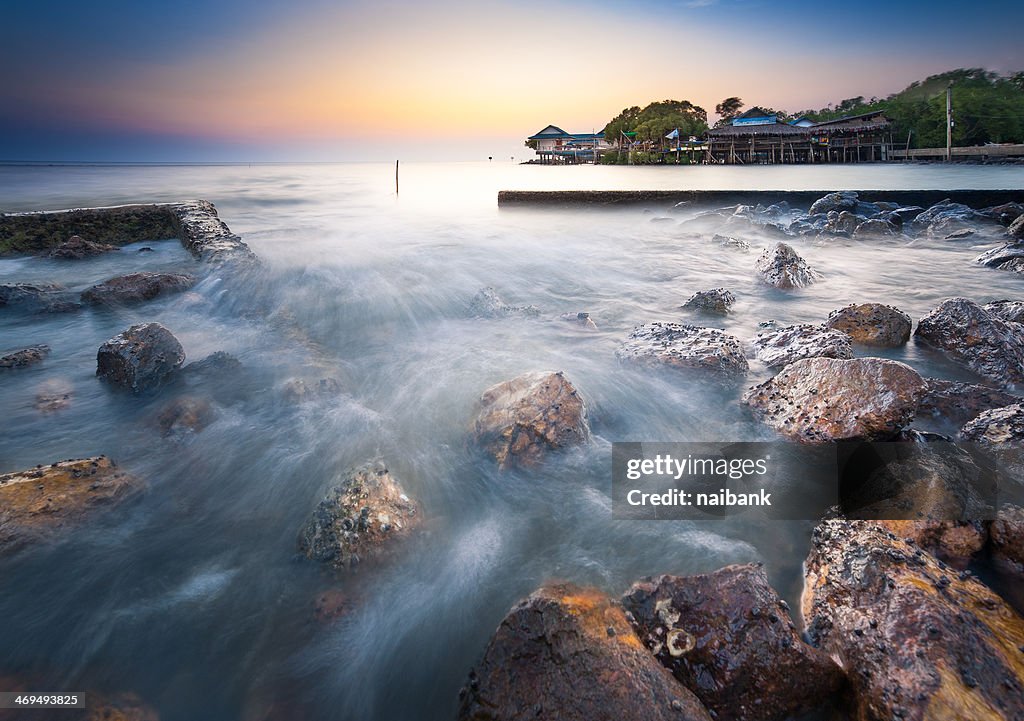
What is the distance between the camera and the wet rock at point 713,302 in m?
6.20

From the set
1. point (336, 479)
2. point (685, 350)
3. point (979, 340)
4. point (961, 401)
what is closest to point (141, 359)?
point (336, 479)

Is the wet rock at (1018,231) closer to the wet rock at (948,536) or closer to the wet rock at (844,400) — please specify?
the wet rock at (844,400)

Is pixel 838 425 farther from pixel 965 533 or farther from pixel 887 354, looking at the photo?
pixel 887 354

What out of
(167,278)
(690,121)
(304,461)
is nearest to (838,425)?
(304,461)

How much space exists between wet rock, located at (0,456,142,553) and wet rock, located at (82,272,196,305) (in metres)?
4.92

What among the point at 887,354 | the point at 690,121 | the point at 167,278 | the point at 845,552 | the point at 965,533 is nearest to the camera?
the point at 845,552

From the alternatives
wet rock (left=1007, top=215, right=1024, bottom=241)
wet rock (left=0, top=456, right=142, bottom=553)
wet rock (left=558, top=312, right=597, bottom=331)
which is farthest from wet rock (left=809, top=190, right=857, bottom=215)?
wet rock (left=0, top=456, right=142, bottom=553)

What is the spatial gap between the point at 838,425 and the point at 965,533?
0.74 metres

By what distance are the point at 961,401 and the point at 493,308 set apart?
4675mm

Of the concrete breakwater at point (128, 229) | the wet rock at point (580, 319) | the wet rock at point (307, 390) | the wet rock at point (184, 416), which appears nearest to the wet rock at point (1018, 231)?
the wet rock at point (580, 319)

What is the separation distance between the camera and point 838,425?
289cm

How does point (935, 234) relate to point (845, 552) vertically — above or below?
above

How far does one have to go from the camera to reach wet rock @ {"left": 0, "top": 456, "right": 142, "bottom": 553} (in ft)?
8.55

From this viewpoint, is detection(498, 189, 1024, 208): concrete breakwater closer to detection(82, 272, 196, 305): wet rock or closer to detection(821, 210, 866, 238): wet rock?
detection(821, 210, 866, 238): wet rock
